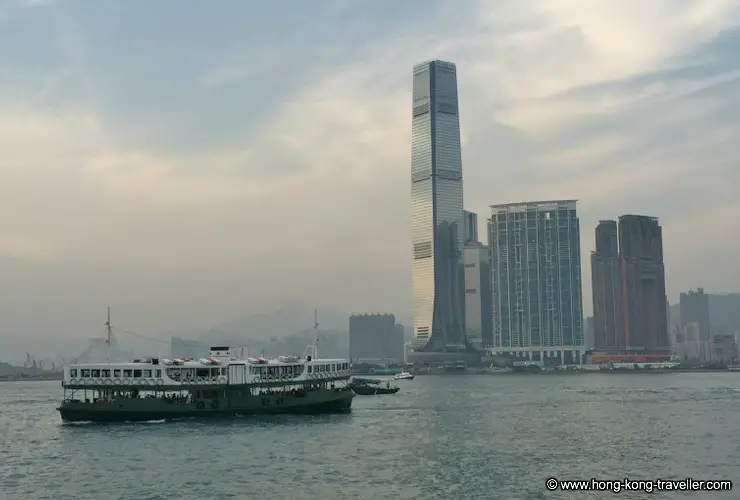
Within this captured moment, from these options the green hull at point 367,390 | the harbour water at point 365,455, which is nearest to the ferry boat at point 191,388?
the harbour water at point 365,455

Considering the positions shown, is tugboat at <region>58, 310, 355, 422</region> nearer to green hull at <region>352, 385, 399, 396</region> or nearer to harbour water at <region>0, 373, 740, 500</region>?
harbour water at <region>0, 373, 740, 500</region>

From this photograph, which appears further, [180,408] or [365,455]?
[180,408]

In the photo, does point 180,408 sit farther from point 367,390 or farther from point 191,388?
point 367,390

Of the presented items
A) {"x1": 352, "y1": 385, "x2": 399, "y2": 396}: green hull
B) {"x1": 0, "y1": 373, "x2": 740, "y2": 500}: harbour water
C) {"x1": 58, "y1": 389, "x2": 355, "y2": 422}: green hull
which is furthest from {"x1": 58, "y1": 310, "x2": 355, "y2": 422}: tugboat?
{"x1": 352, "y1": 385, "x2": 399, "y2": 396}: green hull

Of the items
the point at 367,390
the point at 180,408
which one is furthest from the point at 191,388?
the point at 367,390

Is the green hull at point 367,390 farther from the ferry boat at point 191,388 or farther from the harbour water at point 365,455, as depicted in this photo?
the ferry boat at point 191,388

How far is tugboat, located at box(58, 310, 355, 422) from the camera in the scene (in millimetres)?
108188

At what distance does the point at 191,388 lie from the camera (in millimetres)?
109688

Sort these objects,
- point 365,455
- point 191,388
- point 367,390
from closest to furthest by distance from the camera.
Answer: point 365,455
point 191,388
point 367,390

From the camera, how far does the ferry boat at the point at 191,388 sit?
10819 centimetres

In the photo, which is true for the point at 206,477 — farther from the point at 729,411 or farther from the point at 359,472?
the point at 729,411

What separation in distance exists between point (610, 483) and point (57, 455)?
5474 cm

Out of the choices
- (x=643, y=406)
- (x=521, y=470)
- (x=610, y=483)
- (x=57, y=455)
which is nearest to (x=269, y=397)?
(x=57, y=455)

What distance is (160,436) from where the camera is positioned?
313 feet
